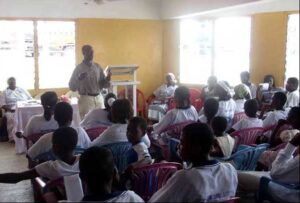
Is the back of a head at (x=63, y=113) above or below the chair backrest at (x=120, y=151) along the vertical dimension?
above

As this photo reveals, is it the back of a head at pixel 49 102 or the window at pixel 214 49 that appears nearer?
the back of a head at pixel 49 102

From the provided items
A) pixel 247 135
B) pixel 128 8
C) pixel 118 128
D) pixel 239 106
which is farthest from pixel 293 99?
pixel 128 8

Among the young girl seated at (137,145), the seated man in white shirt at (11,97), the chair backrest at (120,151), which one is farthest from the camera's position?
the seated man in white shirt at (11,97)

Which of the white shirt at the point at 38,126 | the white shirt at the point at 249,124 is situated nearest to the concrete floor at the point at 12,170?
the white shirt at the point at 38,126

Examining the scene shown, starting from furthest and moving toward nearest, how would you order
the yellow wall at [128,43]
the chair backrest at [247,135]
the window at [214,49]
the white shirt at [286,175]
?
1. the yellow wall at [128,43]
2. the window at [214,49]
3. the chair backrest at [247,135]
4. the white shirt at [286,175]

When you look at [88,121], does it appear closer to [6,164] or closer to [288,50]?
[6,164]

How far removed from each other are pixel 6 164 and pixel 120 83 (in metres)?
2.16

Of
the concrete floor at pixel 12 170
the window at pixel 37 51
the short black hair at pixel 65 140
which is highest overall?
the window at pixel 37 51

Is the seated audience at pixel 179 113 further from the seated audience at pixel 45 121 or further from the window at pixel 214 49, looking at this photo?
the window at pixel 214 49

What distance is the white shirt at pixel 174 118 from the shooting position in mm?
4461

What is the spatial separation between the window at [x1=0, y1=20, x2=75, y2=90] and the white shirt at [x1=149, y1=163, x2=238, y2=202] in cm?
620

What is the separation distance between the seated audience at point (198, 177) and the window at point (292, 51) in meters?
5.55

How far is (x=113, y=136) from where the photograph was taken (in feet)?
11.6

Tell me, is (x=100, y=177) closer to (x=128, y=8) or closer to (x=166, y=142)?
(x=166, y=142)
